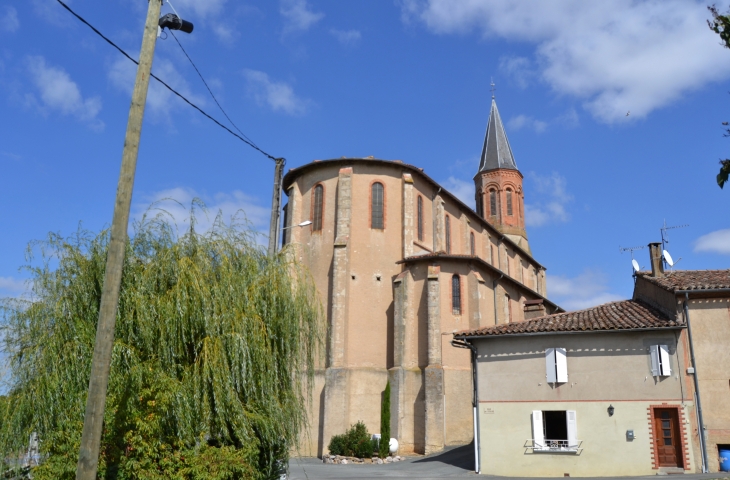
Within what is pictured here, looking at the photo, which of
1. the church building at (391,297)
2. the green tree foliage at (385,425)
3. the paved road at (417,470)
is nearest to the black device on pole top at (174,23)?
the paved road at (417,470)

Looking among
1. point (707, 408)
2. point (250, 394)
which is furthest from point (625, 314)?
point (250, 394)

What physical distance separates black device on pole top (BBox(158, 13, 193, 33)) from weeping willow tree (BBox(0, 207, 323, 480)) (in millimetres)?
4356

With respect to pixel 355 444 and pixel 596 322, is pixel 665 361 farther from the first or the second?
pixel 355 444

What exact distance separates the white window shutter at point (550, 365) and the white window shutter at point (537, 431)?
110cm

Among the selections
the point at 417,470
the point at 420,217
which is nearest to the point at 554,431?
the point at 417,470

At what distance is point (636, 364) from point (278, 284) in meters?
12.3

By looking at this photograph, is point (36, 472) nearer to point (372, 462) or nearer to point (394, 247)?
point (372, 462)

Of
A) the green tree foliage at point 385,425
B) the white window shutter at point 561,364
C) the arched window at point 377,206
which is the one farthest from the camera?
the arched window at point 377,206

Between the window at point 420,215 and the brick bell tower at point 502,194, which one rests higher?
the brick bell tower at point 502,194

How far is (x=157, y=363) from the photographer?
431 inches

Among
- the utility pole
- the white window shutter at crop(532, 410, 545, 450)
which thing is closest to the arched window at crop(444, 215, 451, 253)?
the white window shutter at crop(532, 410, 545, 450)

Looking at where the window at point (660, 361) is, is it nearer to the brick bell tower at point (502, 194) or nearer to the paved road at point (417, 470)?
the paved road at point (417, 470)

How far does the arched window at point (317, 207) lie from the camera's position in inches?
1341

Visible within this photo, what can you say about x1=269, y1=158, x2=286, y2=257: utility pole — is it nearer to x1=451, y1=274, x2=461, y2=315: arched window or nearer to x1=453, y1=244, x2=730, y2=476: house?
x1=453, y1=244, x2=730, y2=476: house
